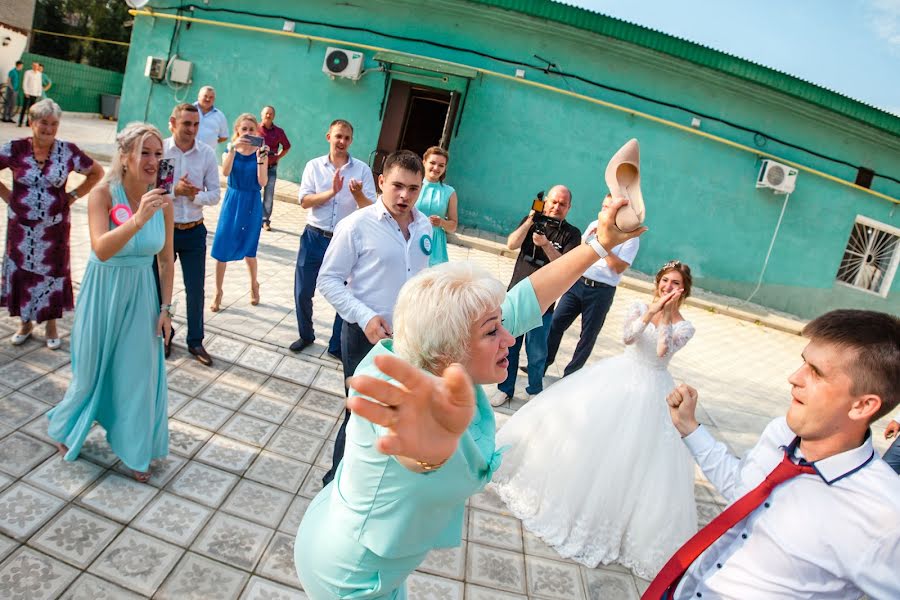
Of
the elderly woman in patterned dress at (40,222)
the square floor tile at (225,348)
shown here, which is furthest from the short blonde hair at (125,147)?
the square floor tile at (225,348)

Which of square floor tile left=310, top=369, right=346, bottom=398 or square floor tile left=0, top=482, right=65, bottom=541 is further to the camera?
square floor tile left=310, top=369, right=346, bottom=398

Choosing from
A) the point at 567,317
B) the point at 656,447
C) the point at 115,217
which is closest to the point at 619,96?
the point at 567,317

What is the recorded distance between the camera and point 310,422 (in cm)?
429

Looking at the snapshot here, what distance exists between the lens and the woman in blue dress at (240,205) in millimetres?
5672

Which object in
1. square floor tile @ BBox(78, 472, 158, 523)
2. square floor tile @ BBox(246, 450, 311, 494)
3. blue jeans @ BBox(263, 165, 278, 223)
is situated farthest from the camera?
Result: blue jeans @ BBox(263, 165, 278, 223)

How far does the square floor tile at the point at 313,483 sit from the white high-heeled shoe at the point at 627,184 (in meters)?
2.55

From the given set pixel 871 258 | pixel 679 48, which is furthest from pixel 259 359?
pixel 871 258

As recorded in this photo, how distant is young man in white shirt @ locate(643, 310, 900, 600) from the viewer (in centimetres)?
161

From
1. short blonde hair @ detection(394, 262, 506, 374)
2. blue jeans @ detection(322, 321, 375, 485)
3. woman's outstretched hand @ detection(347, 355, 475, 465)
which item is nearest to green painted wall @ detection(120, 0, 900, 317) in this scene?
blue jeans @ detection(322, 321, 375, 485)

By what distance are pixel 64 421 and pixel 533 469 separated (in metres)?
2.83

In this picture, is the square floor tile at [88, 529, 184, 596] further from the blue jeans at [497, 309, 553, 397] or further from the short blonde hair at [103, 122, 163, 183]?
the blue jeans at [497, 309, 553, 397]

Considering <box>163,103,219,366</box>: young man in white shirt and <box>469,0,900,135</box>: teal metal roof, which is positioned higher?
<box>469,0,900,135</box>: teal metal roof

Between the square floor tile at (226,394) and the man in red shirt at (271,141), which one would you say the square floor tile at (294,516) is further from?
the man in red shirt at (271,141)

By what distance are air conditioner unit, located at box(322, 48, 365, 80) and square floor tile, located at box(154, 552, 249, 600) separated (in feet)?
35.3
